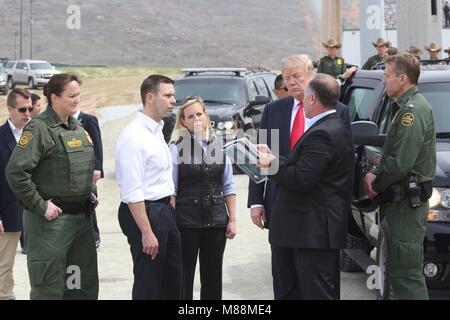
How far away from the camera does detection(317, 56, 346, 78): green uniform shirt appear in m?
17.0

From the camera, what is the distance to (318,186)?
588cm

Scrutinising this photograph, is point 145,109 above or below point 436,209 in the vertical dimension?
above

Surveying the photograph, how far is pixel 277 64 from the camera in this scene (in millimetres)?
129125

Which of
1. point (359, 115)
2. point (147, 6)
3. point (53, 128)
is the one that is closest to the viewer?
point (53, 128)

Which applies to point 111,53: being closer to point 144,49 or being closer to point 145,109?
point 144,49

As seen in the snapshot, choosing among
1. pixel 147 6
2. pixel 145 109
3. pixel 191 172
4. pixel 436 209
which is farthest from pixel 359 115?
pixel 147 6

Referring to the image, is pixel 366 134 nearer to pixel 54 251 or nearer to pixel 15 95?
pixel 54 251

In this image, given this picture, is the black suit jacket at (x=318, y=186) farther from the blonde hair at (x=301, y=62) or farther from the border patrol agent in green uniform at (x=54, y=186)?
the border patrol agent in green uniform at (x=54, y=186)

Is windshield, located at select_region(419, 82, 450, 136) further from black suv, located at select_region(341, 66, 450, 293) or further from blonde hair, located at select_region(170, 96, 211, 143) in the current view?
blonde hair, located at select_region(170, 96, 211, 143)

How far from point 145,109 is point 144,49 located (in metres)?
131

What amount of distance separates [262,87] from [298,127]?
43.5 feet

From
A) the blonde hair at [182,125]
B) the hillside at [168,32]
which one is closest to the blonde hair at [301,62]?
the blonde hair at [182,125]

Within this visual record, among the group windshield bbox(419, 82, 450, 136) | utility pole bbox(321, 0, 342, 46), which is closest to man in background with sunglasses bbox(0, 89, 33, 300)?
windshield bbox(419, 82, 450, 136)

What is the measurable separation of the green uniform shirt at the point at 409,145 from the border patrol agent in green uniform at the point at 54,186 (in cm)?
198
